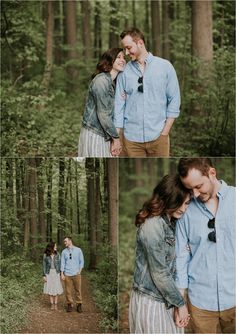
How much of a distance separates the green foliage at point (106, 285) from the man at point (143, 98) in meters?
0.87

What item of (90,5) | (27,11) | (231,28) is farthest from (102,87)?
(90,5)

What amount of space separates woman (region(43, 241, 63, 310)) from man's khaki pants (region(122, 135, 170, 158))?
988 millimetres

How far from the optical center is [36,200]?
479 cm

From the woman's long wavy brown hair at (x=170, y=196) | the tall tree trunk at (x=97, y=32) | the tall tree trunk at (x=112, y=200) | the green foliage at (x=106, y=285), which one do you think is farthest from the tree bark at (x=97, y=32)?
the woman's long wavy brown hair at (x=170, y=196)

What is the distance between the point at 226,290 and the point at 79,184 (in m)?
1.39

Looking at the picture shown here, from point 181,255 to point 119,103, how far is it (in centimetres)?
136

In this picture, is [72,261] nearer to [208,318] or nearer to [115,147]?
[115,147]

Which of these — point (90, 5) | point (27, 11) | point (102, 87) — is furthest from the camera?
point (90, 5)

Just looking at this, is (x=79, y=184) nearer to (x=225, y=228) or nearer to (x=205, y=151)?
(x=225, y=228)

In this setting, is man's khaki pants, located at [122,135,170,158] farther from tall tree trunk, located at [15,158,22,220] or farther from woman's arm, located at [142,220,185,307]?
woman's arm, located at [142,220,185,307]

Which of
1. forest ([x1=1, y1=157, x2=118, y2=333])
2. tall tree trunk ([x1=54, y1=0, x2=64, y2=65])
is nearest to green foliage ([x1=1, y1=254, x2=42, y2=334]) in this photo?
forest ([x1=1, y1=157, x2=118, y2=333])

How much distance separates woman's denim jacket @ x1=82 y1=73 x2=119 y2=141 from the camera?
4.77m

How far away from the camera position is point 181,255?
13.7 feet

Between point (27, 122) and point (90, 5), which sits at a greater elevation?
point (90, 5)
